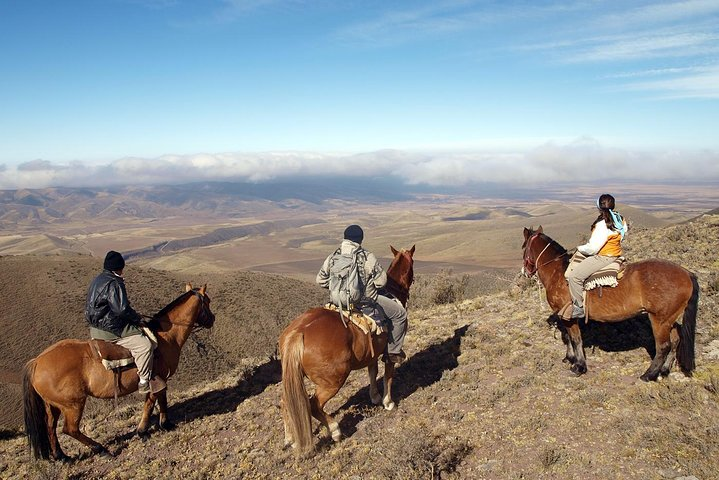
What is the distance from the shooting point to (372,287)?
665 centimetres

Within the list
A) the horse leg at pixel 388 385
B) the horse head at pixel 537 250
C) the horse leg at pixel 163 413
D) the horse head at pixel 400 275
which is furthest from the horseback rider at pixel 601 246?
the horse leg at pixel 163 413

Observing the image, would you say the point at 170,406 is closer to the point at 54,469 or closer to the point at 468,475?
the point at 54,469

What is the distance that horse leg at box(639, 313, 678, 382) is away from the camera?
6.73m

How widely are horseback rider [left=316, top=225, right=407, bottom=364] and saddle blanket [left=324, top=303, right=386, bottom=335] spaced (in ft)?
0.33

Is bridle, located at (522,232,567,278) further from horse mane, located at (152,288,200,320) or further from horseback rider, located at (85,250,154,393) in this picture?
horseback rider, located at (85,250,154,393)

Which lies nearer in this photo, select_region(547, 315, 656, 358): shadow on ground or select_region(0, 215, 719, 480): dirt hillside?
select_region(0, 215, 719, 480): dirt hillside

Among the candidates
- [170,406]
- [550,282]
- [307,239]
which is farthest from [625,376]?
[307,239]

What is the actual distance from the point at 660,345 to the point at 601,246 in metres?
1.70

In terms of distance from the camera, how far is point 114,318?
22.1 ft

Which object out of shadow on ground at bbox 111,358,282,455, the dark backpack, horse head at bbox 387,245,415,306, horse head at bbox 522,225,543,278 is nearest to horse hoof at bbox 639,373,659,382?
horse head at bbox 522,225,543,278

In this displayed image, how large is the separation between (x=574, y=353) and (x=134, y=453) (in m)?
7.43

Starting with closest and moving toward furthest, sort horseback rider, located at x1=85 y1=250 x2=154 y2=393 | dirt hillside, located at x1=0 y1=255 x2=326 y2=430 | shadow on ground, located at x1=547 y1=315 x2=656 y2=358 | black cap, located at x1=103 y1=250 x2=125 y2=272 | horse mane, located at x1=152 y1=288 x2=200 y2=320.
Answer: horseback rider, located at x1=85 y1=250 x2=154 y2=393 → black cap, located at x1=103 y1=250 x2=125 y2=272 → horse mane, located at x1=152 y1=288 x2=200 y2=320 → shadow on ground, located at x1=547 y1=315 x2=656 y2=358 → dirt hillside, located at x1=0 y1=255 x2=326 y2=430

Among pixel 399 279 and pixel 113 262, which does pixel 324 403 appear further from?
pixel 113 262

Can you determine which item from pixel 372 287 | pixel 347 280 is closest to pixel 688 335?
pixel 372 287
